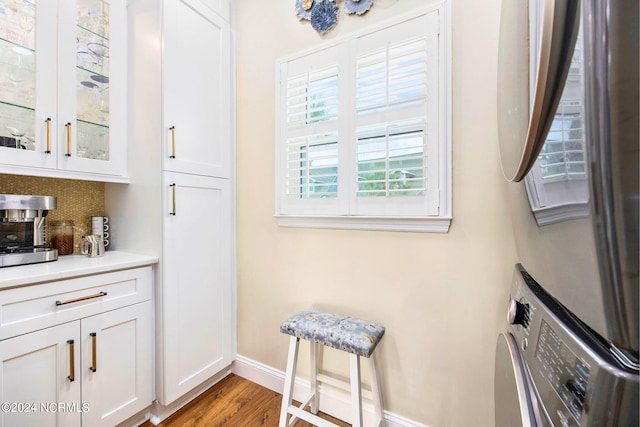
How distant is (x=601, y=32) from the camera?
0.89ft

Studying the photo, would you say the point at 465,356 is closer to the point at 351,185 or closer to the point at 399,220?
the point at 399,220

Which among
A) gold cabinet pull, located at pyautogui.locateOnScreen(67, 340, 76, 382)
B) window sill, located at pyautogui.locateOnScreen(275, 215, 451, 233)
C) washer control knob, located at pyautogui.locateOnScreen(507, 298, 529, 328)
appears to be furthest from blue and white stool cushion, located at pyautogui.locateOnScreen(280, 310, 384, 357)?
gold cabinet pull, located at pyautogui.locateOnScreen(67, 340, 76, 382)

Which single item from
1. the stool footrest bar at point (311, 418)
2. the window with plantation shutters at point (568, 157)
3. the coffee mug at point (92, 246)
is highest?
the window with plantation shutters at point (568, 157)

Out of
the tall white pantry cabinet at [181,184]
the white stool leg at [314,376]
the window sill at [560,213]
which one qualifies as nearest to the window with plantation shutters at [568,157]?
the window sill at [560,213]

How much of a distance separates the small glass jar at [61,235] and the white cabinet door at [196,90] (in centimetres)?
70

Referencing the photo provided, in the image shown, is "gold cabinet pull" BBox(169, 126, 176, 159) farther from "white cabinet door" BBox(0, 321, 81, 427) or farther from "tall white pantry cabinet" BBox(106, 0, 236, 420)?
"white cabinet door" BBox(0, 321, 81, 427)

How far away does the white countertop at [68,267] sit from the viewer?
1.06 m

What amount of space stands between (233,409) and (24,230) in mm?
1474

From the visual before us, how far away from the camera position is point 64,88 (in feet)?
4.51

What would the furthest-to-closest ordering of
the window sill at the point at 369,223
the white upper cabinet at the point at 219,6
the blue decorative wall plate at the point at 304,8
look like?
the white upper cabinet at the point at 219,6 < the blue decorative wall plate at the point at 304,8 < the window sill at the point at 369,223

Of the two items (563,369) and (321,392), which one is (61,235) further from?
(563,369)

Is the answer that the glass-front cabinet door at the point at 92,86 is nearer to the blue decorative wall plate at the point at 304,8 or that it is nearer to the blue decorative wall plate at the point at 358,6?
the blue decorative wall plate at the point at 304,8

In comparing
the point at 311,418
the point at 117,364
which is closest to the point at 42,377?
the point at 117,364

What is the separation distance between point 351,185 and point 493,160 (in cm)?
66
